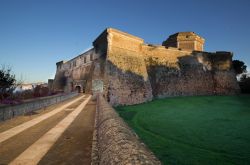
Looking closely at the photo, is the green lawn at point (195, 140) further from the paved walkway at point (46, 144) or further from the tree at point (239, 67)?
the tree at point (239, 67)

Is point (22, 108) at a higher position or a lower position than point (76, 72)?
lower

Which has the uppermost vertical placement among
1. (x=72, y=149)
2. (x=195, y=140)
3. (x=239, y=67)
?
(x=239, y=67)

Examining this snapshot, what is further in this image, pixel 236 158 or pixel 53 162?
pixel 236 158

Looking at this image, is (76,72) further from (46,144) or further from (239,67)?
(239,67)

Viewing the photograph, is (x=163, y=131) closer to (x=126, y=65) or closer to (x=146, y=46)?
(x=126, y=65)

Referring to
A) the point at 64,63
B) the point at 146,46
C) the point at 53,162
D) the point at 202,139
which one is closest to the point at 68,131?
the point at 53,162

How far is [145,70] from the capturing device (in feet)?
95.0

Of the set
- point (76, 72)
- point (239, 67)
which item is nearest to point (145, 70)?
point (76, 72)

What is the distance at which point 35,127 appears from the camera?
748 centimetres

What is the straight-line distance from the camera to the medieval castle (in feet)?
79.7

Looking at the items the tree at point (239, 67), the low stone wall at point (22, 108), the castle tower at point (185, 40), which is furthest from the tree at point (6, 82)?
the tree at point (239, 67)

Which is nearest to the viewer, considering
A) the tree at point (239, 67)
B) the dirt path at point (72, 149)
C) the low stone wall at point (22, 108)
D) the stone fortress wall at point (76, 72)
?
the dirt path at point (72, 149)

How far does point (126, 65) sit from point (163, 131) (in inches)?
557

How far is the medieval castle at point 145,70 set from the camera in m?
24.3
